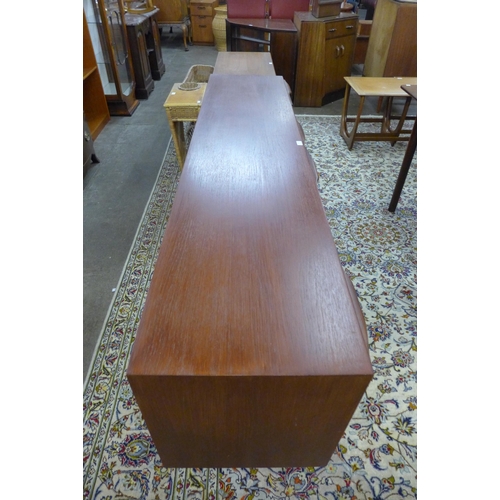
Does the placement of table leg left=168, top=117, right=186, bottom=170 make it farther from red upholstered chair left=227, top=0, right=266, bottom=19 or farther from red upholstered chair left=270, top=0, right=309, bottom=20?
red upholstered chair left=270, top=0, right=309, bottom=20

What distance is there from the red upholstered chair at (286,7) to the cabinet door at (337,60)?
2.19 ft

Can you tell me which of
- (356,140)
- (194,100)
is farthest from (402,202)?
(194,100)

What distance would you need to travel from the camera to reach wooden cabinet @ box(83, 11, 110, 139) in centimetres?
303

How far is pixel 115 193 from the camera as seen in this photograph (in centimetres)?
251

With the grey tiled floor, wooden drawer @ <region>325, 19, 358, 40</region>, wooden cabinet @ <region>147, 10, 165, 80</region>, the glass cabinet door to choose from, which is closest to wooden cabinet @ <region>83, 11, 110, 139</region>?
the grey tiled floor

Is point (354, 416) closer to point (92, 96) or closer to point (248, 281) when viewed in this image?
point (248, 281)

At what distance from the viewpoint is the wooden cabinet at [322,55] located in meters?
3.39

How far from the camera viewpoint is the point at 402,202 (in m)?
2.42

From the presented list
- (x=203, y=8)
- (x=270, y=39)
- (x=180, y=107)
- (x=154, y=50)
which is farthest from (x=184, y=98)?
(x=203, y=8)

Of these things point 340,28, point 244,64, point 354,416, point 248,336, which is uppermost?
point 340,28

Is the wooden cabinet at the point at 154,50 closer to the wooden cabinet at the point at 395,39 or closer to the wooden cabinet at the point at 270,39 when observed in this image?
the wooden cabinet at the point at 270,39

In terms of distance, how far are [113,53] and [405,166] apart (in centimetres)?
295

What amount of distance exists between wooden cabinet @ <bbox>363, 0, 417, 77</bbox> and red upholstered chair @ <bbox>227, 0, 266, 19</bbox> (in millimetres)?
1281

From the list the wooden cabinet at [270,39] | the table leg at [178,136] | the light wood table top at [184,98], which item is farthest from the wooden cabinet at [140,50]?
the table leg at [178,136]
